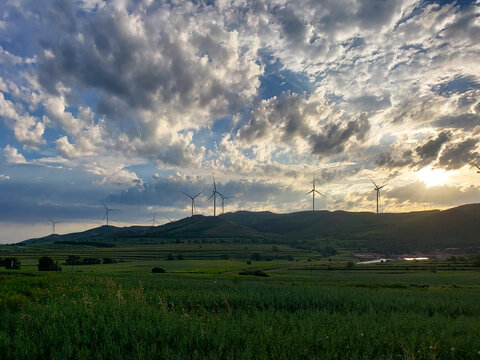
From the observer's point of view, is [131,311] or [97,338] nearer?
[97,338]

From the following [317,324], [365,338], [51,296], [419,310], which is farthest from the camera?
[419,310]

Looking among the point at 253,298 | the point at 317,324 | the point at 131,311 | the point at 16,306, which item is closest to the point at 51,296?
the point at 16,306

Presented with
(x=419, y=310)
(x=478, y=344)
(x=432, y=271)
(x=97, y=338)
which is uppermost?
(x=97, y=338)

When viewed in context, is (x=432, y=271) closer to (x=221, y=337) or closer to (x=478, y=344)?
(x=478, y=344)

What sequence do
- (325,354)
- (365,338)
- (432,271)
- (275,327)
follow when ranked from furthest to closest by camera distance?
(432,271), (275,327), (365,338), (325,354)

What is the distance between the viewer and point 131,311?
46.6 feet

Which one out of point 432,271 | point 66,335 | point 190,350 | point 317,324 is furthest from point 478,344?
point 432,271

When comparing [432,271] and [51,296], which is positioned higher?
[51,296]

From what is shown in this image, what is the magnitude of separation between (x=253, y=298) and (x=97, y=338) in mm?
13750

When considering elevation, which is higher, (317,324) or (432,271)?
(317,324)

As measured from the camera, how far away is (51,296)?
19.6m

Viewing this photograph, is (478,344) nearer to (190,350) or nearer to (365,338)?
(365,338)

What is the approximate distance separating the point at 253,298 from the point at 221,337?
12.8 meters

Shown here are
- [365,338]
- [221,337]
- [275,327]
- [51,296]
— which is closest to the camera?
[221,337]
